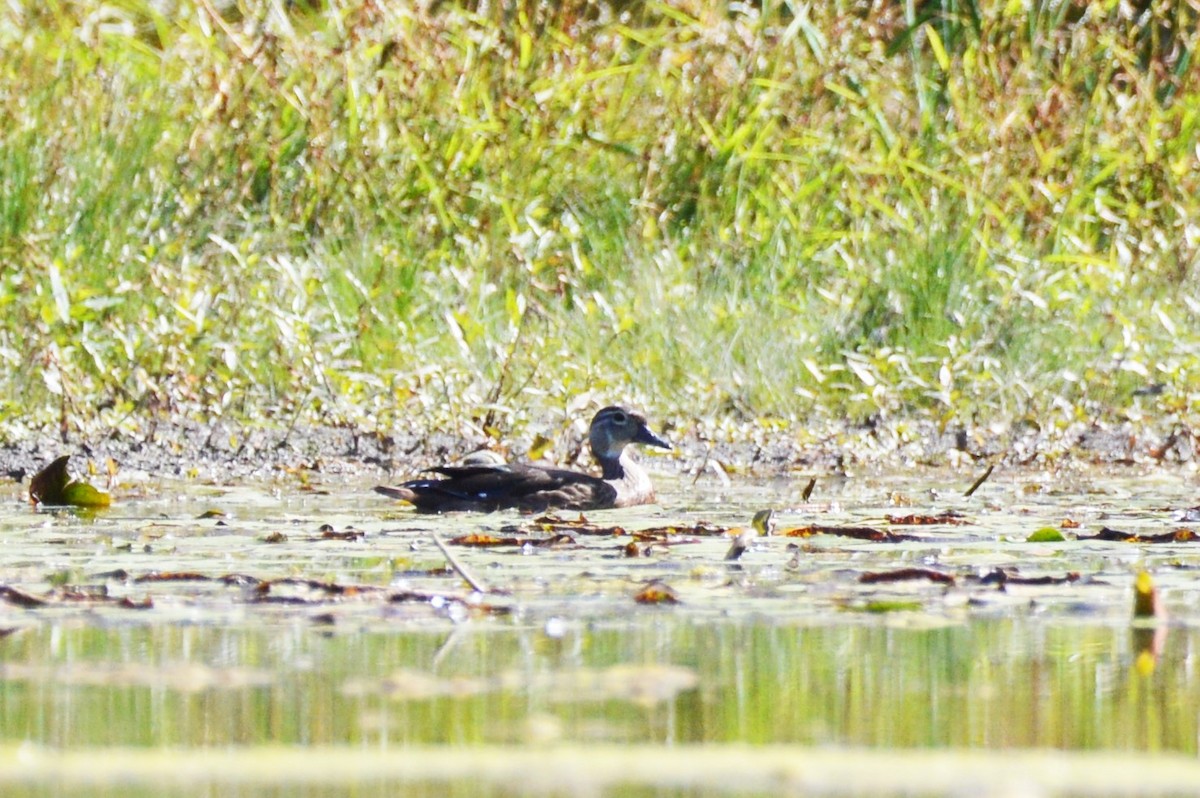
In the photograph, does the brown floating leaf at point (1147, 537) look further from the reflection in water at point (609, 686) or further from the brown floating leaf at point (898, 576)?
the reflection in water at point (609, 686)

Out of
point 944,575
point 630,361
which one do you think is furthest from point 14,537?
point 630,361

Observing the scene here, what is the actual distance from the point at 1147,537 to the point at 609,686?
2.71 metres

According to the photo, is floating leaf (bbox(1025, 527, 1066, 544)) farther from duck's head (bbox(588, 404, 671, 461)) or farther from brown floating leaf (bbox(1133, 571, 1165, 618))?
duck's head (bbox(588, 404, 671, 461))

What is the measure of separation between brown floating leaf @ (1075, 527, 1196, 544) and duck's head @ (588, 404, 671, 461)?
2199mm

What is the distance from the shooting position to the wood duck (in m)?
7.20

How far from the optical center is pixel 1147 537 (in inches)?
238

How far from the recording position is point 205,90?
11.3 m

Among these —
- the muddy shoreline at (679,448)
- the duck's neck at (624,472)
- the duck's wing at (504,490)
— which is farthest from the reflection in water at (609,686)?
the muddy shoreline at (679,448)

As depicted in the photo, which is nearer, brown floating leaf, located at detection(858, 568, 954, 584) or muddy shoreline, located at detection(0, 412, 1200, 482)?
brown floating leaf, located at detection(858, 568, 954, 584)

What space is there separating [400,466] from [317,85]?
3.21 metres

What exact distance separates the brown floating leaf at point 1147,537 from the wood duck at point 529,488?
1.85 metres

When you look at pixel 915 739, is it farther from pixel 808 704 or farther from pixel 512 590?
pixel 512 590

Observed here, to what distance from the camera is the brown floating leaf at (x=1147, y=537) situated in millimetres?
5998

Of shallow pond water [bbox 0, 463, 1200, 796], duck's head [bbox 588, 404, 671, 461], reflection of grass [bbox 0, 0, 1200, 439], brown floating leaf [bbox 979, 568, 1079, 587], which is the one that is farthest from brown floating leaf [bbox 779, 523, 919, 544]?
reflection of grass [bbox 0, 0, 1200, 439]
